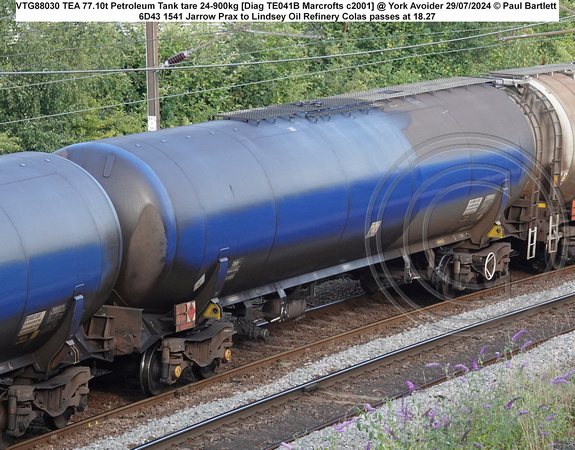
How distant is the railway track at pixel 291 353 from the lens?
10672 mm

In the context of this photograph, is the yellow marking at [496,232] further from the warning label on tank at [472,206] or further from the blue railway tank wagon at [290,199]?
the warning label on tank at [472,206]

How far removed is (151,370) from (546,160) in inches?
377

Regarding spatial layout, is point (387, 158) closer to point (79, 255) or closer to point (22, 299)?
point (79, 255)

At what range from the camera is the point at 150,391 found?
11.7 metres

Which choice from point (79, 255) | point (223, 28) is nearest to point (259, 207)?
point (79, 255)

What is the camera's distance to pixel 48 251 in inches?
368

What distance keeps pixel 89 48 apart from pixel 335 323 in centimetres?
1117

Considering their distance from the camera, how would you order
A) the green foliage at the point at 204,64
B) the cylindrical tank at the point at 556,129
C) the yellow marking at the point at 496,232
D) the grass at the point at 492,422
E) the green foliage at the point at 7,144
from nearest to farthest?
the grass at the point at 492,422
the yellow marking at the point at 496,232
the cylindrical tank at the point at 556,129
the green foliage at the point at 7,144
the green foliage at the point at 204,64

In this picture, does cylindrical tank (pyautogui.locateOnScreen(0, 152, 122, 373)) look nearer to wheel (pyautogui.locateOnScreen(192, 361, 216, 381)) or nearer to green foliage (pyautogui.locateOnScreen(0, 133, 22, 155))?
wheel (pyautogui.locateOnScreen(192, 361, 216, 381))

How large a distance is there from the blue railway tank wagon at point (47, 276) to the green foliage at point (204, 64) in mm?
9701

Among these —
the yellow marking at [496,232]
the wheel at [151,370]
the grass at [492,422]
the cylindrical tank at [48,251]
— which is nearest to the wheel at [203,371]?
the wheel at [151,370]

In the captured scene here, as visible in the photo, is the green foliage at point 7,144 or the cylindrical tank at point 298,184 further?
the green foliage at point 7,144

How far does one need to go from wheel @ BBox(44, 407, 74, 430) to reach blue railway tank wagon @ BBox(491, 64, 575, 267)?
10.2 meters

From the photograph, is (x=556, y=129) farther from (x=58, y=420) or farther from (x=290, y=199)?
(x=58, y=420)
